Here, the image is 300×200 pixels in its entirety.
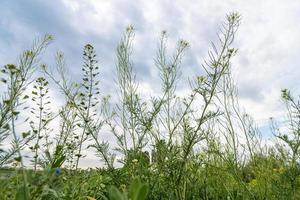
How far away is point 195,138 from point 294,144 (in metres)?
1.45

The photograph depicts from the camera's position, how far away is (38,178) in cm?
124

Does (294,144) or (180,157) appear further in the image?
(294,144)

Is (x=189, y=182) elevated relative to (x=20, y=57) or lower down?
lower down

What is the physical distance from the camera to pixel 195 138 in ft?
9.54

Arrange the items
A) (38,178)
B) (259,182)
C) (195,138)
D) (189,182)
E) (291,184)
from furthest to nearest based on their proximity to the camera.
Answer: (259,182), (291,184), (189,182), (195,138), (38,178)

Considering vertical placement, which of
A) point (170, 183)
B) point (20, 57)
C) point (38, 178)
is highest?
point (20, 57)

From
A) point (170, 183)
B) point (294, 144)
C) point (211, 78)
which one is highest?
point (211, 78)

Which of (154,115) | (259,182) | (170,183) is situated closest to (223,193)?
(259,182)

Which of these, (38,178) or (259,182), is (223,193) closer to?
(259,182)

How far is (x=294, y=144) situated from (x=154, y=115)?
5.14 feet

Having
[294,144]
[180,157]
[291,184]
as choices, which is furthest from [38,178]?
[294,144]

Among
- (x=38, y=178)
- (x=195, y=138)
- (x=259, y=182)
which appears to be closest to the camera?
(x=38, y=178)

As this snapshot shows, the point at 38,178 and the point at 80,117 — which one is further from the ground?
the point at 80,117

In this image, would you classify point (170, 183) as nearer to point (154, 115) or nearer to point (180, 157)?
point (180, 157)
